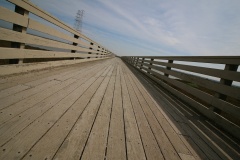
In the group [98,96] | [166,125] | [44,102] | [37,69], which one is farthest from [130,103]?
[37,69]

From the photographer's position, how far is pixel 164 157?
Answer: 65.1 inches

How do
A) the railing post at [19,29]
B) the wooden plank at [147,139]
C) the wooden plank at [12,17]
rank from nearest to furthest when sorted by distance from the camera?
the wooden plank at [147,139], the wooden plank at [12,17], the railing post at [19,29]

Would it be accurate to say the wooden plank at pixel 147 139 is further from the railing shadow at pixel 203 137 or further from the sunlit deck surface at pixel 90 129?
the railing shadow at pixel 203 137

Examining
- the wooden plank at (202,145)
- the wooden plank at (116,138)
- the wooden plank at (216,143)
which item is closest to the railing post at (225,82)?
the wooden plank at (216,143)

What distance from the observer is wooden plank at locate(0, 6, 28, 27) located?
2494 mm

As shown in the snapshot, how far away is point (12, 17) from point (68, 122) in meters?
1.96

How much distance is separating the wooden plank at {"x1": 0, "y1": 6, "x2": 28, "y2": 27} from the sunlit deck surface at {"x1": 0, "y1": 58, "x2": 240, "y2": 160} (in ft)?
2.94

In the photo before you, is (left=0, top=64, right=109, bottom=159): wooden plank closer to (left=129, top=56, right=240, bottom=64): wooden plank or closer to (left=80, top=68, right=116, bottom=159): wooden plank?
(left=80, top=68, right=116, bottom=159): wooden plank

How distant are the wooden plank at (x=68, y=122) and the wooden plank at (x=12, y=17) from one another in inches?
62.5

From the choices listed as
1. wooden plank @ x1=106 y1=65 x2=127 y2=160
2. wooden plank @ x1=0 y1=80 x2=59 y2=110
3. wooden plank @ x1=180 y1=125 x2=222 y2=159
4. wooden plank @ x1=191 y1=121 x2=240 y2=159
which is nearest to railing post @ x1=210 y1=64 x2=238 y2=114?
wooden plank @ x1=191 y1=121 x2=240 y2=159

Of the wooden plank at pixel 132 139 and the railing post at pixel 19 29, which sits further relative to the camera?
the railing post at pixel 19 29

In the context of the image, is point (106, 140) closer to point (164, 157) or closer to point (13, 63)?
point (164, 157)

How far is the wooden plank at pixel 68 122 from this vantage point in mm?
1355

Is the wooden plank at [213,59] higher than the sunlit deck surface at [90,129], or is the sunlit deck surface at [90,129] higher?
the wooden plank at [213,59]
